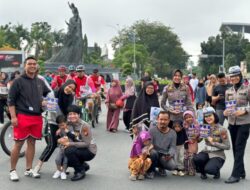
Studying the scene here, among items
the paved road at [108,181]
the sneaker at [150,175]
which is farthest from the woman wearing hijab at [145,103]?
the sneaker at [150,175]

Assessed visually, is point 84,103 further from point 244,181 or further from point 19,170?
point 244,181

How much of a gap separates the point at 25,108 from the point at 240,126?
3138mm

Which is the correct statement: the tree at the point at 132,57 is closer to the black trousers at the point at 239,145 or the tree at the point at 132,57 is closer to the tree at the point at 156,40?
the tree at the point at 156,40

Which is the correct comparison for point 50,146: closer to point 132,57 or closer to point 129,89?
point 129,89

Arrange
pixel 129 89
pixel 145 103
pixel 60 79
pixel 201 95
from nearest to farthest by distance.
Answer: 1. pixel 145 103
2. pixel 60 79
3. pixel 129 89
4. pixel 201 95

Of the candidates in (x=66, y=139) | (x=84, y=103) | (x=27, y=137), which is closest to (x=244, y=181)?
(x=66, y=139)

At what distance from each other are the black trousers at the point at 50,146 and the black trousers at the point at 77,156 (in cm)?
51

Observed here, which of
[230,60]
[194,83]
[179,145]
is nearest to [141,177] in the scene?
[179,145]

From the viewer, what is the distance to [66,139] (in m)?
7.63

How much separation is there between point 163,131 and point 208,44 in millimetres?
78189

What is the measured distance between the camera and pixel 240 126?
751 cm

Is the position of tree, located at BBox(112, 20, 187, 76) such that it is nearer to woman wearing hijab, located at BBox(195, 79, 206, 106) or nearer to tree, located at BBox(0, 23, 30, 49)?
tree, located at BBox(0, 23, 30, 49)

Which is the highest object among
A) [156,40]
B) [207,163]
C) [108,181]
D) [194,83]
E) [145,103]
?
[156,40]

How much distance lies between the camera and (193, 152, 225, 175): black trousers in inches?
297
